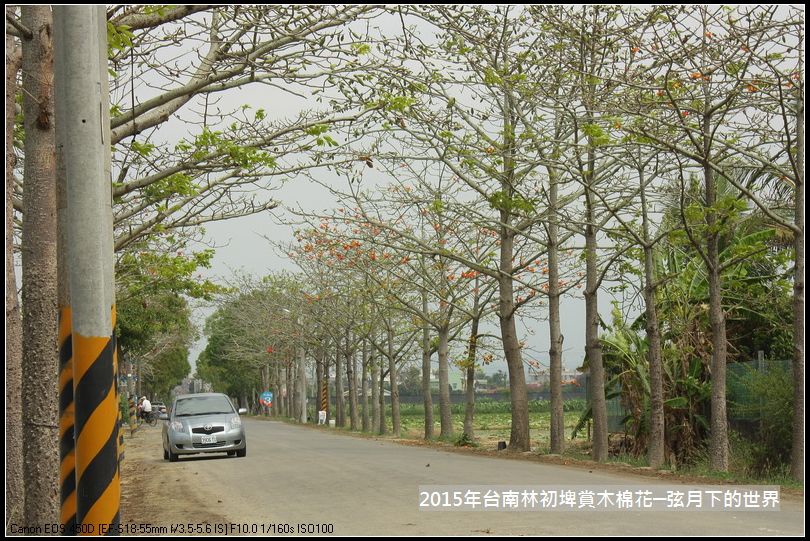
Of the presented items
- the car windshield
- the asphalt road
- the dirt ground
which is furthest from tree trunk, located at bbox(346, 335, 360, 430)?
the asphalt road

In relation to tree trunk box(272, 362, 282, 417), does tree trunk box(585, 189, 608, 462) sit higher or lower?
higher

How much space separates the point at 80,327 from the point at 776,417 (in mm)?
14892

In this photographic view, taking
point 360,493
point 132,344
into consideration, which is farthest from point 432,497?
point 132,344

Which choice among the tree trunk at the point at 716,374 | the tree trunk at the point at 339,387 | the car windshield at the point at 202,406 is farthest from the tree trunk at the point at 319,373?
the tree trunk at the point at 716,374

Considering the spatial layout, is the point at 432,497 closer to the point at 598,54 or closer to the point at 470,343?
the point at 598,54

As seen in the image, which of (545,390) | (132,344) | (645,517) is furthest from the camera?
(545,390)

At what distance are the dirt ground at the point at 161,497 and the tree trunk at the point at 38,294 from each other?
5.04 ft

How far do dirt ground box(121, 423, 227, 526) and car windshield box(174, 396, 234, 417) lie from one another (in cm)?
127

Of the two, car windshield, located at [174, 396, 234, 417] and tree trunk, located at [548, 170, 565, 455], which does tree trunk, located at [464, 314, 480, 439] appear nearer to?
tree trunk, located at [548, 170, 565, 455]

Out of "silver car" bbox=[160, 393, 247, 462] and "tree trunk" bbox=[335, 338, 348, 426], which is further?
"tree trunk" bbox=[335, 338, 348, 426]

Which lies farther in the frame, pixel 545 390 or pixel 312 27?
pixel 545 390

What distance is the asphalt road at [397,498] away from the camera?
34.7ft

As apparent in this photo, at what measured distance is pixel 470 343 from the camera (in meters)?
31.9

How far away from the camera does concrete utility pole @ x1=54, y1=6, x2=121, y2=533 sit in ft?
20.3
